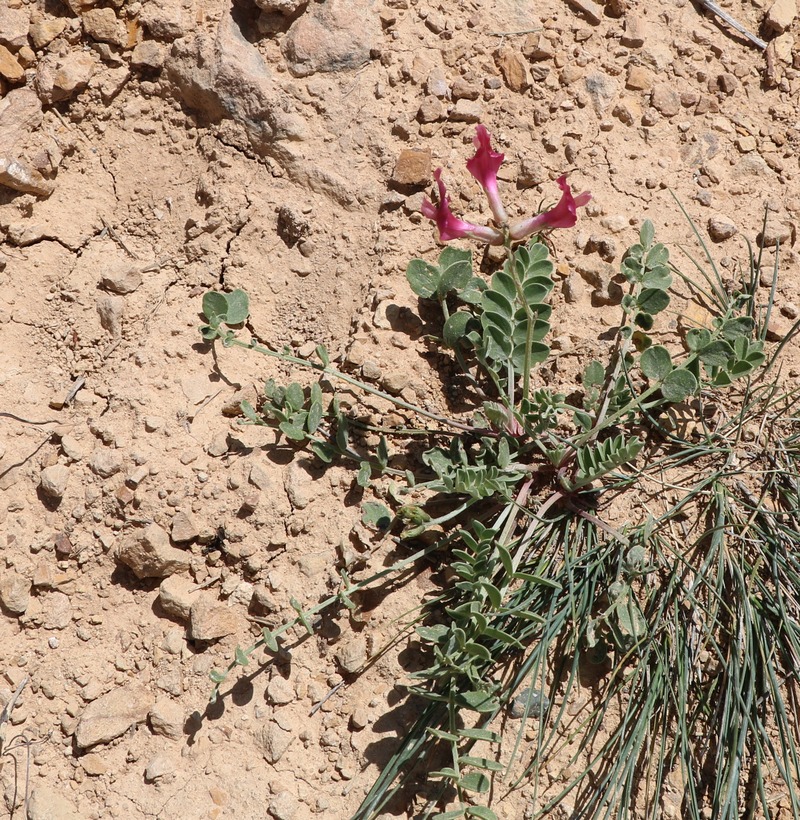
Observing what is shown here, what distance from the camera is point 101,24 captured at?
8.94ft

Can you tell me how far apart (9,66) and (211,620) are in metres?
1.90

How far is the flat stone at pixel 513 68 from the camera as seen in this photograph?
2697 millimetres

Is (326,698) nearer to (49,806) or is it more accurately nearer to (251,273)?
(49,806)

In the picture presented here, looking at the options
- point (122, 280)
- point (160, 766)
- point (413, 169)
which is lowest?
point (160, 766)

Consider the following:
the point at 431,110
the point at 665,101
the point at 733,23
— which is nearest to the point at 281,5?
the point at 431,110

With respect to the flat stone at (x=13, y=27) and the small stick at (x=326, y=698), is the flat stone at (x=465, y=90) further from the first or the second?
the small stick at (x=326, y=698)

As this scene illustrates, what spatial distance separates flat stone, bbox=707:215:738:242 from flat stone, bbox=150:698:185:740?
2106 millimetres

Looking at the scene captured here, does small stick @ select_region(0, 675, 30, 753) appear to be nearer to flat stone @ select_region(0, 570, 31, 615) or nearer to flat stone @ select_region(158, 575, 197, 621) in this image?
flat stone @ select_region(0, 570, 31, 615)

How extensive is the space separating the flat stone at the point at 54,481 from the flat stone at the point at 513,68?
1.83 m

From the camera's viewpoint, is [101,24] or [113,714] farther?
[101,24]

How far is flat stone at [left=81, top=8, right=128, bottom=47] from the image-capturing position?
272 centimetres

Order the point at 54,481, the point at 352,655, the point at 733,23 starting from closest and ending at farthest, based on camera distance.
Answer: the point at 352,655 → the point at 54,481 → the point at 733,23

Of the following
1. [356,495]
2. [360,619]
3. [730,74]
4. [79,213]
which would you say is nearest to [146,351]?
[79,213]

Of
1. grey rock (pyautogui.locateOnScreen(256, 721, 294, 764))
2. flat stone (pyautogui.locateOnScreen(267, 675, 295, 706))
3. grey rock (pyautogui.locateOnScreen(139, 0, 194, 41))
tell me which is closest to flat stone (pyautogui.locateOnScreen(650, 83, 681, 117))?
grey rock (pyautogui.locateOnScreen(139, 0, 194, 41))
